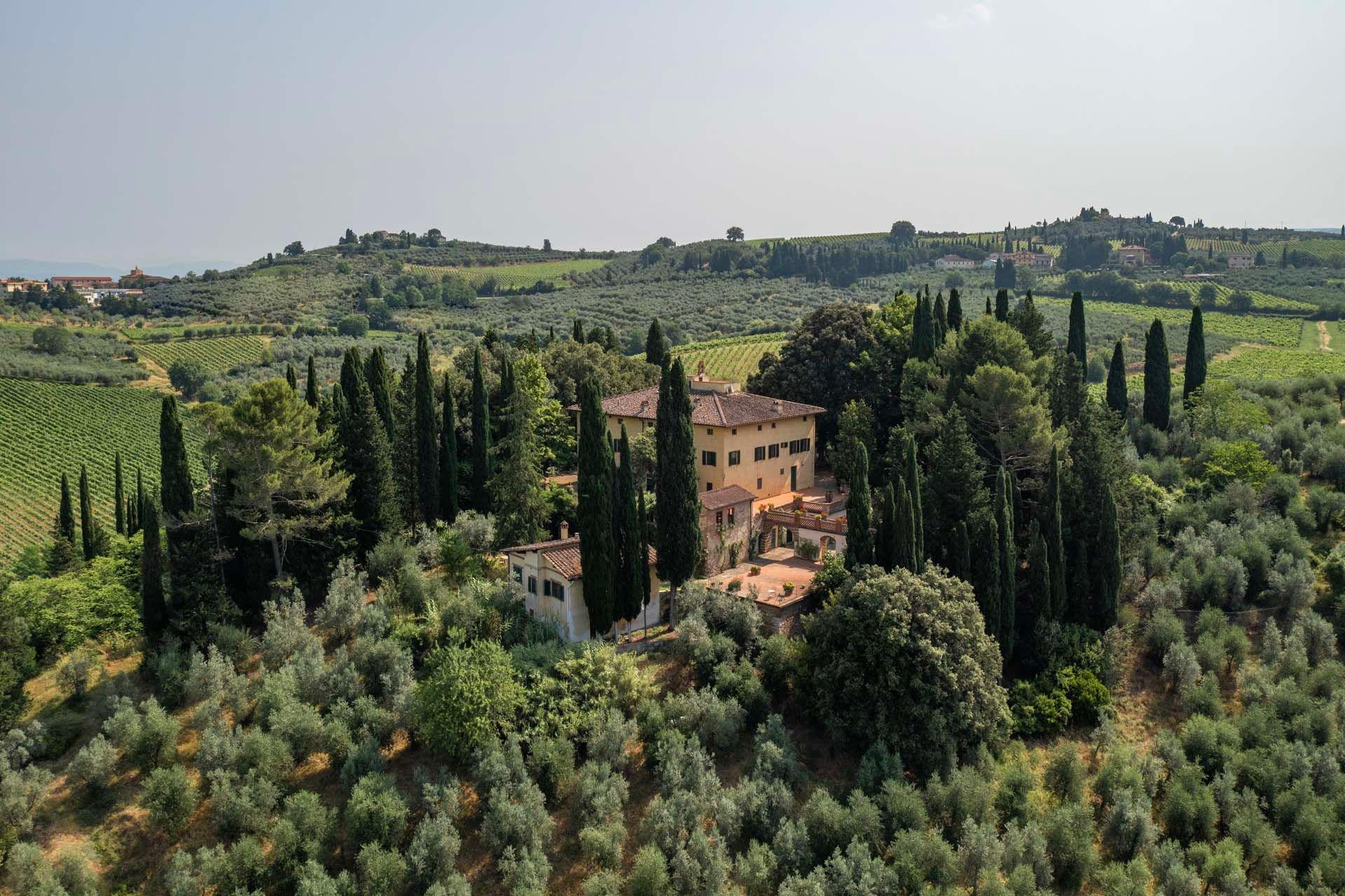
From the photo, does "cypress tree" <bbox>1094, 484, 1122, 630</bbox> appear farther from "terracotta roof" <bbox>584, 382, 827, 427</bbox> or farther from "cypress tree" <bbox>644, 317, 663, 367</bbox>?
"cypress tree" <bbox>644, 317, 663, 367</bbox>

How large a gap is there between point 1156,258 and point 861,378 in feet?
352

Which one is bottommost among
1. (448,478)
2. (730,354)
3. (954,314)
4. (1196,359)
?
(448,478)

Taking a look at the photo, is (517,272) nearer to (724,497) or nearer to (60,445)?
(60,445)

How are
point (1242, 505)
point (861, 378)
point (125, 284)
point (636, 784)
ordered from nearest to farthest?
point (636, 784)
point (1242, 505)
point (861, 378)
point (125, 284)

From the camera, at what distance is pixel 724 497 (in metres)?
38.8

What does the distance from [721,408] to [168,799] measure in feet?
88.6

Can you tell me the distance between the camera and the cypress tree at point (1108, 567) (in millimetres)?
33781

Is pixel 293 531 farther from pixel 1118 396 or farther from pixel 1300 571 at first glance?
pixel 1118 396

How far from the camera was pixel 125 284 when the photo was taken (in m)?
172

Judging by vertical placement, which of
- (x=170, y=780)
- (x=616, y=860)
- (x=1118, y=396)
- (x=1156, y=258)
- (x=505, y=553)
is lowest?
(x=616, y=860)

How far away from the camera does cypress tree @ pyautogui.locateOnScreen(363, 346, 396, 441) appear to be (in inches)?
1574

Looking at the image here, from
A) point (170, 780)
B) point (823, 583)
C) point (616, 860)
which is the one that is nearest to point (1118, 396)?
point (823, 583)

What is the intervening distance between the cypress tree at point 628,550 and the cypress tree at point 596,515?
1.25 ft

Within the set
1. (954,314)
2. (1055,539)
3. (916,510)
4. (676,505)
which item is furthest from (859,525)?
(954,314)
